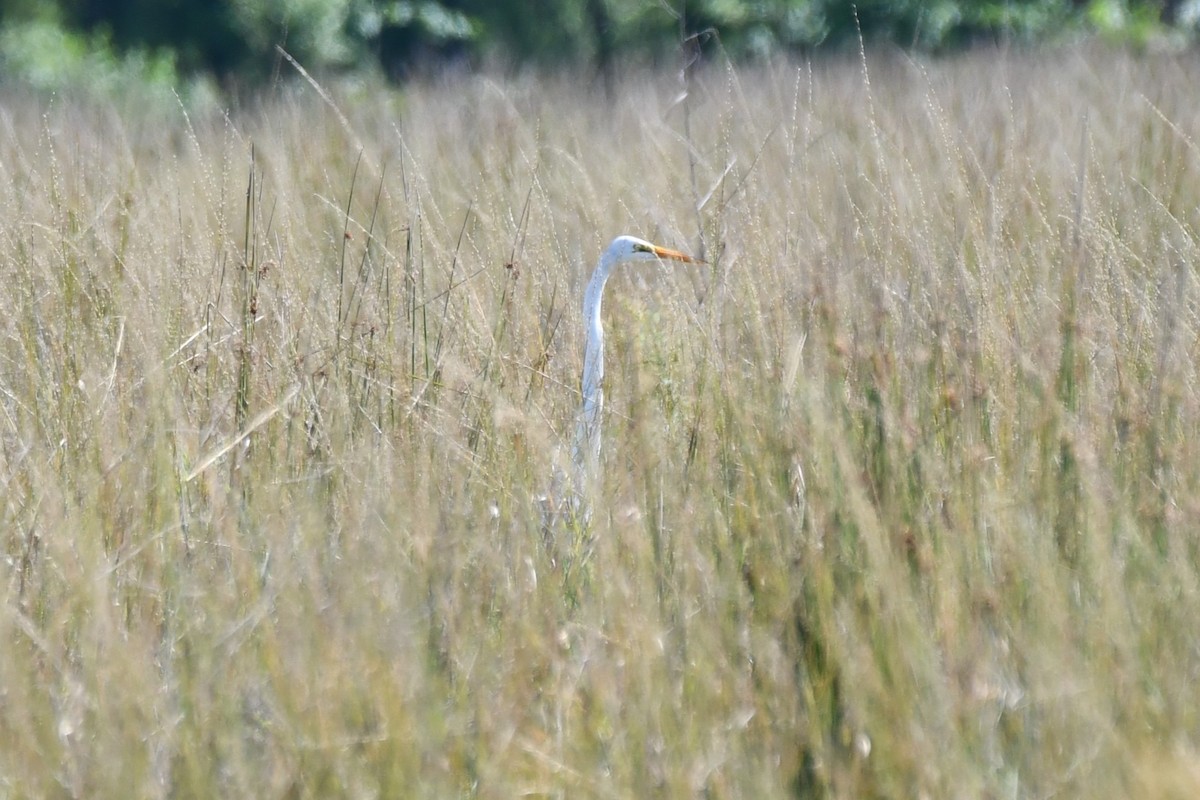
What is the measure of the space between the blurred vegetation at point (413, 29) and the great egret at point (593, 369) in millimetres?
7736

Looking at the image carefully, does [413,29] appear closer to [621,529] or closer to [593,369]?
[593,369]

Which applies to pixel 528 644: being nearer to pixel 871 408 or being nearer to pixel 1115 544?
pixel 871 408

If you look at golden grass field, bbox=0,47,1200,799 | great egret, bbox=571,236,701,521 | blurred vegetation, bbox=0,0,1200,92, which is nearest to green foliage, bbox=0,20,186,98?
blurred vegetation, bbox=0,0,1200,92

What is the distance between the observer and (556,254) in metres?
3.27

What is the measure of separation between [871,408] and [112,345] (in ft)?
5.12

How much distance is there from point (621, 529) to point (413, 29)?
11.2 meters

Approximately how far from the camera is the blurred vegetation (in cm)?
1073

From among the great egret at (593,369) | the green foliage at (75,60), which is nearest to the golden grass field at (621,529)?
the great egret at (593,369)

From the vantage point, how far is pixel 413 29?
12398 mm

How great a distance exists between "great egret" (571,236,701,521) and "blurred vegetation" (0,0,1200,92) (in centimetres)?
774

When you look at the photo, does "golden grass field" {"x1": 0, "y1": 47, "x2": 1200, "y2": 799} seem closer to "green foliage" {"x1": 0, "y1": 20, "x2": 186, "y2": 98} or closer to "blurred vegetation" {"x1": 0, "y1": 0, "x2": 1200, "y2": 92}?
"blurred vegetation" {"x1": 0, "y1": 0, "x2": 1200, "y2": 92}

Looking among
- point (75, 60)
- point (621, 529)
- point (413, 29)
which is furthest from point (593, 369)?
point (413, 29)

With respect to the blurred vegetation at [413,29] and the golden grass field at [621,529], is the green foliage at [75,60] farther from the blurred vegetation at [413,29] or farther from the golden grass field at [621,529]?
the golden grass field at [621,529]

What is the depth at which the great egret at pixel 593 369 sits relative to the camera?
2225mm
